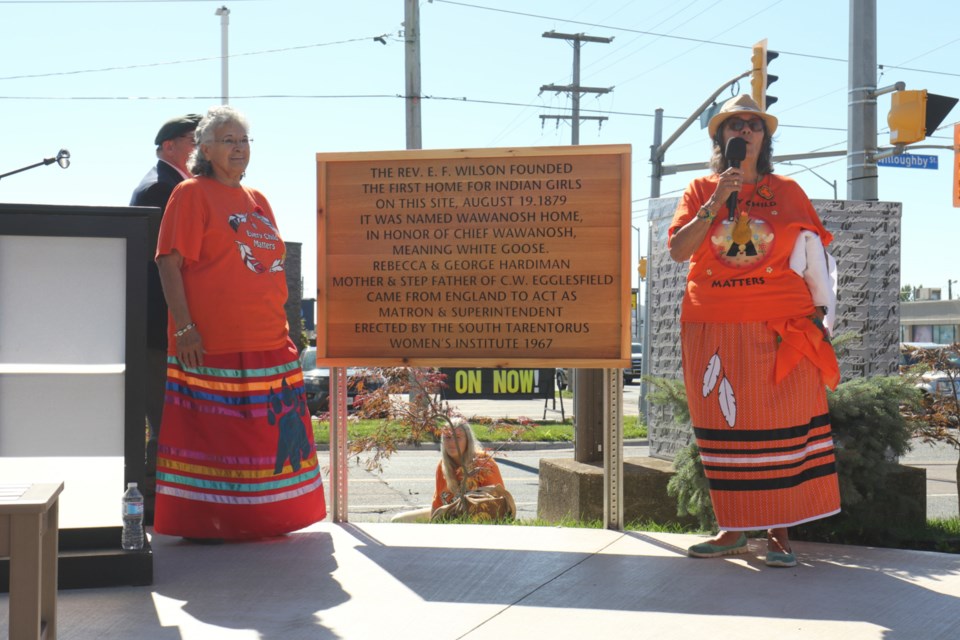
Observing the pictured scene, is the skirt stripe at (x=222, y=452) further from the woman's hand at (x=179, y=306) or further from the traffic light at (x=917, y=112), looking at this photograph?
the traffic light at (x=917, y=112)

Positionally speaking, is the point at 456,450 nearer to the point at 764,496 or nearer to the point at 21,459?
the point at 764,496

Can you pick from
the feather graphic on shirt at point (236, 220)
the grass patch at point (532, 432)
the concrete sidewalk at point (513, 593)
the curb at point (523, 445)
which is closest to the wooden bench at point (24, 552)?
the concrete sidewalk at point (513, 593)

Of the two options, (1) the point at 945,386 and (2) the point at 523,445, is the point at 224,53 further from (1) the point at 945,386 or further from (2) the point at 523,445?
(1) the point at 945,386

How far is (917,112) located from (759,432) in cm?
804

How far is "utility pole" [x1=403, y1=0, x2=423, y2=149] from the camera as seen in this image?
1944cm

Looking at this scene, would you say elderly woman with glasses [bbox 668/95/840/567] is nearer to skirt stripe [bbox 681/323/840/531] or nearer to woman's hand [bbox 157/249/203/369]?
skirt stripe [bbox 681/323/840/531]

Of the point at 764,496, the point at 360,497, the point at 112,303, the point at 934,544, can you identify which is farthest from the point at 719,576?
the point at 360,497

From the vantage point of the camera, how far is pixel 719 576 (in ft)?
14.7

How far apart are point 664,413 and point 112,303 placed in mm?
3837

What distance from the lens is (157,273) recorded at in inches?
210

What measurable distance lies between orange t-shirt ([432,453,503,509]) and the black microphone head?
11.2 ft

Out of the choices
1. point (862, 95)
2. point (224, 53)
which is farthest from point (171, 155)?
point (224, 53)

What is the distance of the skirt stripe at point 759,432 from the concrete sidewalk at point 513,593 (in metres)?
0.27

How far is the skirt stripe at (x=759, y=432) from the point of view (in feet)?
15.2
